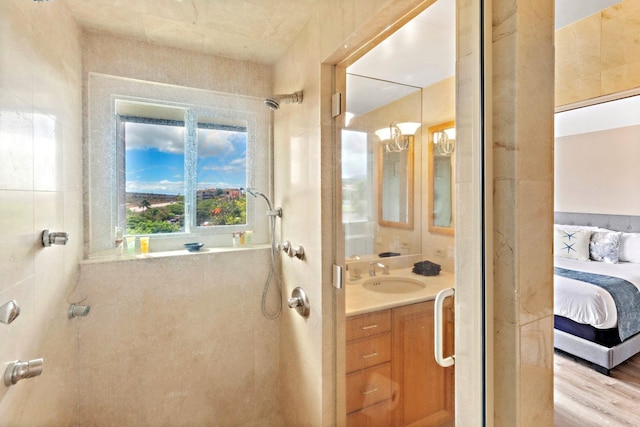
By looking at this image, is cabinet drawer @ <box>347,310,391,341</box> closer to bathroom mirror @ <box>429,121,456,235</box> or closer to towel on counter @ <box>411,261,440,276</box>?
towel on counter @ <box>411,261,440,276</box>

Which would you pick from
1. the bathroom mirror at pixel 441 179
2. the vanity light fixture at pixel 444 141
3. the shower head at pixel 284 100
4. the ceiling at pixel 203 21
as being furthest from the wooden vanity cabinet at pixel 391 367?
the ceiling at pixel 203 21

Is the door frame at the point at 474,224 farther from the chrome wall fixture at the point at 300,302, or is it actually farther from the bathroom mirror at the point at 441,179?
the chrome wall fixture at the point at 300,302

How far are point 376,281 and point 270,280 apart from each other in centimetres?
75

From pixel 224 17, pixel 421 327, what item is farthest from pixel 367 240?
pixel 224 17

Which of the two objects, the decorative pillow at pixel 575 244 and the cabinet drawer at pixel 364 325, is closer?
the decorative pillow at pixel 575 244

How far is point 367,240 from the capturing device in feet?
5.25

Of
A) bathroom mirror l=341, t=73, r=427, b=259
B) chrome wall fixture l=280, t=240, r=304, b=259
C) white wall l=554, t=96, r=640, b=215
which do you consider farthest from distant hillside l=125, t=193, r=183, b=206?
white wall l=554, t=96, r=640, b=215

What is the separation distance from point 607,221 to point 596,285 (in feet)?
0.76

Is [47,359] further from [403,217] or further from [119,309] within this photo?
[403,217]

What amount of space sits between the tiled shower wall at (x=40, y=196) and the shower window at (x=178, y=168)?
0.23m

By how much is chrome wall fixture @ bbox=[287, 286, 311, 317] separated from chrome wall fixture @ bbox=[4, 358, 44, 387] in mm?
1113

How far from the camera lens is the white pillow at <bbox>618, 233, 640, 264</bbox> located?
95 cm

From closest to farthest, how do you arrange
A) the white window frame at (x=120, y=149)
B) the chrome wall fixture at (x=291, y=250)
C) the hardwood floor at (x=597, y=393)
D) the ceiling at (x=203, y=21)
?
1. the hardwood floor at (x=597, y=393)
2. the ceiling at (x=203, y=21)
3. the white window frame at (x=120, y=149)
4. the chrome wall fixture at (x=291, y=250)

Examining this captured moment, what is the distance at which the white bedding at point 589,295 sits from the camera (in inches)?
38.0
